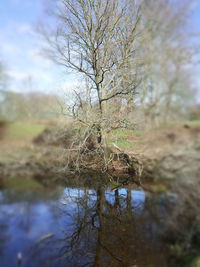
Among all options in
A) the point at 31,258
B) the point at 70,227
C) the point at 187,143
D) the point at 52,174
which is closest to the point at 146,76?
the point at 187,143

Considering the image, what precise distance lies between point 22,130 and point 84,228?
105 inches

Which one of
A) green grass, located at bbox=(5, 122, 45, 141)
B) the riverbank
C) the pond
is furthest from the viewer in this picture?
green grass, located at bbox=(5, 122, 45, 141)

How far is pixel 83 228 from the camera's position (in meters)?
3.23

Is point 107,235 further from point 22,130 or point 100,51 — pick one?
point 100,51

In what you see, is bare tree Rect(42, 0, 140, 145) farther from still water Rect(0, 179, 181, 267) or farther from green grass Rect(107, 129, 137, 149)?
still water Rect(0, 179, 181, 267)

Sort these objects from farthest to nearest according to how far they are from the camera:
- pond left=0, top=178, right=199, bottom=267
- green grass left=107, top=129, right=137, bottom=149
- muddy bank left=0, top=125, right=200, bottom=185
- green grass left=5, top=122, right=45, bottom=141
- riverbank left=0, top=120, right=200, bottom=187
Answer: green grass left=107, top=129, right=137, bottom=149
green grass left=5, top=122, right=45, bottom=141
muddy bank left=0, top=125, right=200, bottom=185
riverbank left=0, top=120, right=200, bottom=187
pond left=0, top=178, right=199, bottom=267

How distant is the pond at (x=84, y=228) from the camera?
98.0 inches

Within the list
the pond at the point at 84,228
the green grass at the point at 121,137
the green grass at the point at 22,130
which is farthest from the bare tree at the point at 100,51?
the pond at the point at 84,228

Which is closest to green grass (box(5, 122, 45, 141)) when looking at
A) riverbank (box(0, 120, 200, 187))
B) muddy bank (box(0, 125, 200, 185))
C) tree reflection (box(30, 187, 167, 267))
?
riverbank (box(0, 120, 200, 187))

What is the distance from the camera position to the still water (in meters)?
2.50

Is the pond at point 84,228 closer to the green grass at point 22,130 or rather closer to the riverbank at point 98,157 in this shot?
the riverbank at point 98,157

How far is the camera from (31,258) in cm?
245

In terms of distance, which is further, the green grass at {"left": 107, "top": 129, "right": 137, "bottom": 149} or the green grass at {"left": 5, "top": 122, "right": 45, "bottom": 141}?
the green grass at {"left": 107, "top": 129, "right": 137, "bottom": 149}

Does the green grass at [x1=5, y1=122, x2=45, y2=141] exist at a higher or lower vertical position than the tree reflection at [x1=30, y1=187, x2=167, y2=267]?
higher
